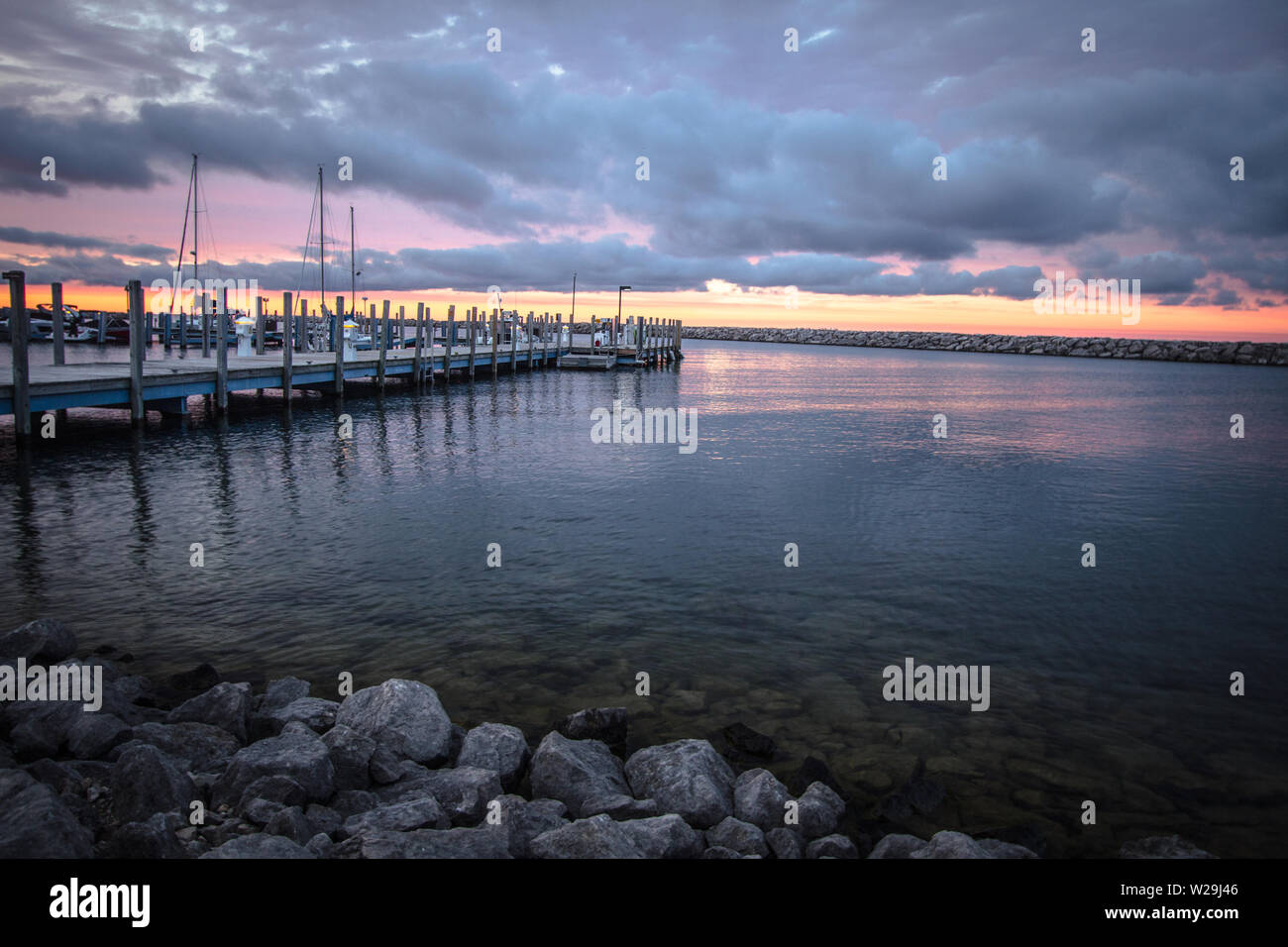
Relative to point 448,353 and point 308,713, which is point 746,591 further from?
point 448,353

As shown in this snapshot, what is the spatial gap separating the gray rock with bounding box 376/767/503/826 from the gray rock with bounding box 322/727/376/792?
210mm

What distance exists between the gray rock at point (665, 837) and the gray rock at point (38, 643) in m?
7.06

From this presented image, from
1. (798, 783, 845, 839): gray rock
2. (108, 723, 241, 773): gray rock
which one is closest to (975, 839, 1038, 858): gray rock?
(798, 783, 845, 839): gray rock

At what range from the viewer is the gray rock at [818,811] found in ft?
20.7

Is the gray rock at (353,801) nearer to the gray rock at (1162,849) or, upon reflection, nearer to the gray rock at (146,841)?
the gray rock at (146,841)

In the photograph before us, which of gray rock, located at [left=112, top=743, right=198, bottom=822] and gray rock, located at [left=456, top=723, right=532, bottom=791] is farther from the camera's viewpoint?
gray rock, located at [left=456, top=723, right=532, bottom=791]

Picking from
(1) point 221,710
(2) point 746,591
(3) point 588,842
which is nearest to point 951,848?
(3) point 588,842

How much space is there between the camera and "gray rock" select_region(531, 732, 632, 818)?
651 cm

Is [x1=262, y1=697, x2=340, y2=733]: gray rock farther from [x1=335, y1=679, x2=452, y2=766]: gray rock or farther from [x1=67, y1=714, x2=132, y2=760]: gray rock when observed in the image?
[x1=67, y1=714, x2=132, y2=760]: gray rock

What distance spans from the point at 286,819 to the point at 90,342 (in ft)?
260

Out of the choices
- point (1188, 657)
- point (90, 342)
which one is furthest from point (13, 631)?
point (90, 342)

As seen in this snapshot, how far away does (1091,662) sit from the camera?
10.4 m

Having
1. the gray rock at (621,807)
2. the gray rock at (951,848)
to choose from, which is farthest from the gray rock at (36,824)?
the gray rock at (951,848)

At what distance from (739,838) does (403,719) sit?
10.6ft
